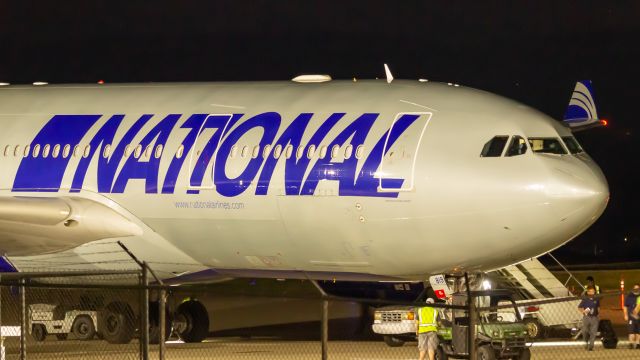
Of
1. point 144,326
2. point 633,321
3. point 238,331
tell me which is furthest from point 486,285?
point 144,326

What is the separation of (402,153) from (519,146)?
1.78 metres

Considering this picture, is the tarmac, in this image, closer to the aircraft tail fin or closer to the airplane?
the airplane

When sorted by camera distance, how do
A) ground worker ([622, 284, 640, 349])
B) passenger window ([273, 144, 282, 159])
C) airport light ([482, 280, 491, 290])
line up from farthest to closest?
airport light ([482, 280, 491, 290]) → ground worker ([622, 284, 640, 349]) → passenger window ([273, 144, 282, 159])

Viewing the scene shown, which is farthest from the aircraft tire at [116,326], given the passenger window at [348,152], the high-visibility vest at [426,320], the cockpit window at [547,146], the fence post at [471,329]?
the fence post at [471,329]

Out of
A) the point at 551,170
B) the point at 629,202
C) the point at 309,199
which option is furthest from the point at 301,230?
the point at 629,202

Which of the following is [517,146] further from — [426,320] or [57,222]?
[57,222]

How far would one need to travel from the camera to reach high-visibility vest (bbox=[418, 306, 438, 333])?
2191 centimetres

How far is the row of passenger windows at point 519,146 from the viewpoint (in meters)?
23.1

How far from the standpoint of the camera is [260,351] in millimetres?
26250

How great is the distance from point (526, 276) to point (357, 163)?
9183mm

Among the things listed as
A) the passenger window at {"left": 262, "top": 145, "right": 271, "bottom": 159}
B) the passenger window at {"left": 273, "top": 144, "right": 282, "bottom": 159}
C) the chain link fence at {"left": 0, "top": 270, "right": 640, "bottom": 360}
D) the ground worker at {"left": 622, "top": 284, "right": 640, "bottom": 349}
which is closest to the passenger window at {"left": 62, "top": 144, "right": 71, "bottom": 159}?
the chain link fence at {"left": 0, "top": 270, "right": 640, "bottom": 360}

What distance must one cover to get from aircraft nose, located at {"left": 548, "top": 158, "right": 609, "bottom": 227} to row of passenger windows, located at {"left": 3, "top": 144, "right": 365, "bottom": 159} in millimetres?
3120

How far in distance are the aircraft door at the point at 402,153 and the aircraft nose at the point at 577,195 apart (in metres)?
2.16

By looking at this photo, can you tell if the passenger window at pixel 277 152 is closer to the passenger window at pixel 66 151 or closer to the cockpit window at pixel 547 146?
the cockpit window at pixel 547 146
